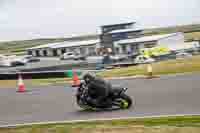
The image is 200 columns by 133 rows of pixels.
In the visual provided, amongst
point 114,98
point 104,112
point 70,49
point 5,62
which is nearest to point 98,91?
point 114,98

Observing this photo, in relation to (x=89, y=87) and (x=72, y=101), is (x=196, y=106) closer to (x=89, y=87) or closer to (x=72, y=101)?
(x=89, y=87)

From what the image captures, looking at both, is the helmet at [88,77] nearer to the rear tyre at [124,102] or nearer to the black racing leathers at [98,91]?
the black racing leathers at [98,91]

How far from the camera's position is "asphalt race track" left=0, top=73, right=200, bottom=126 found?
11703 mm

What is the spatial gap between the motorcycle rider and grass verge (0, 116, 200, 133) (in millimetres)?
1777

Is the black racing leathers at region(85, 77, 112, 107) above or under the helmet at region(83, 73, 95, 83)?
under

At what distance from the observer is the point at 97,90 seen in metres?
12.2

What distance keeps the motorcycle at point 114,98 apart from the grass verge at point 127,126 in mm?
1811

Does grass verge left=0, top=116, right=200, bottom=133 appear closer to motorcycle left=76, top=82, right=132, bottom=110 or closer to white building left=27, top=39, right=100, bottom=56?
motorcycle left=76, top=82, right=132, bottom=110

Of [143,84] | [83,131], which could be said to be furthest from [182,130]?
[143,84]

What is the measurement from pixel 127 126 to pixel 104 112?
2603 mm

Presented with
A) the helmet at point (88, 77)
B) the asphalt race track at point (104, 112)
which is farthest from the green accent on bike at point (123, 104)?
the helmet at point (88, 77)

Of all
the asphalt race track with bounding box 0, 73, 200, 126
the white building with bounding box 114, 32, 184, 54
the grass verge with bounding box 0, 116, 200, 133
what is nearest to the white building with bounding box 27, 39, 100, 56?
the white building with bounding box 114, 32, 184, 54

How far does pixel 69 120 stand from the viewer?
1130 cm

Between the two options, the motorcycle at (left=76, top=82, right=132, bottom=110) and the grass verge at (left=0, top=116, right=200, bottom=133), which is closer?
the grass verge at (left=0, top=116, right=200, bottom=133)
